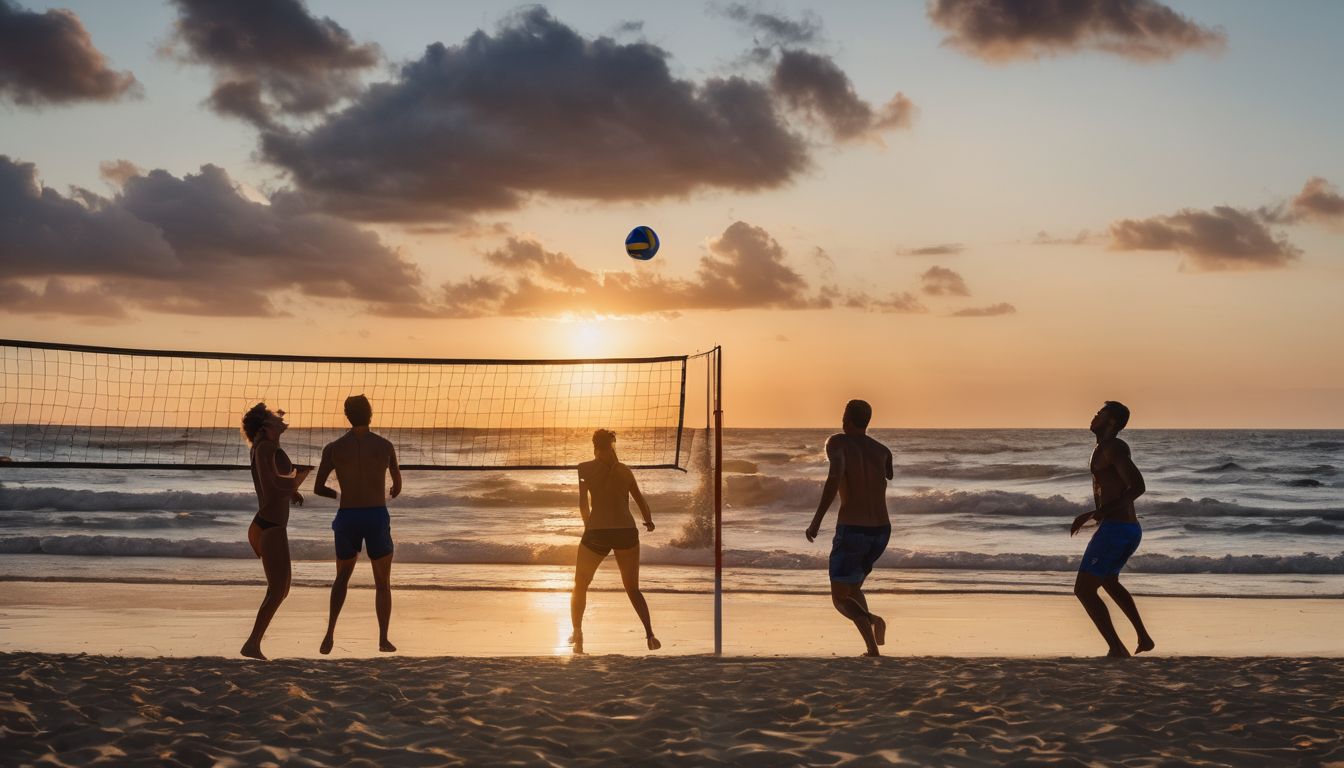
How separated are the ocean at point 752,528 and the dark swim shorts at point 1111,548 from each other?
642 cm

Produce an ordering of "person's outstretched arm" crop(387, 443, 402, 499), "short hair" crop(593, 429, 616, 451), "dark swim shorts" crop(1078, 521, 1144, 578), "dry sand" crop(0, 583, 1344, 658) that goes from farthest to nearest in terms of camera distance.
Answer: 1. "dry sand" crop(0, 583, 1344, 658)
2. "short hair" crop(593, 429, 616, 451)
3. "person's outstretched arm" crop(387, 443, 402, 499)
4. "dark swim shorts" crop(1078, 521, 1144, 578)

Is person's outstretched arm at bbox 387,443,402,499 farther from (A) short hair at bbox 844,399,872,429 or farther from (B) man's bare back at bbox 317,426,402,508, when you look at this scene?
(A) short hair at bbox 844,399,872,429

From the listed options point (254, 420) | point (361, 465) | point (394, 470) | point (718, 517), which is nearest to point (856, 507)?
point (718, 517)

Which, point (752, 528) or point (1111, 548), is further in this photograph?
point (752, 528)

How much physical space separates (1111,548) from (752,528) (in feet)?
64.1

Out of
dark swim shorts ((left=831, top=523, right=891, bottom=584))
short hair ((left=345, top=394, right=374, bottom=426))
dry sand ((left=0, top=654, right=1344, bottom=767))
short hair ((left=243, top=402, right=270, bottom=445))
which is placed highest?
short hair ((left=345, top=394, right=374, bottom=426))

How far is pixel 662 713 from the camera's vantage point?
5.98m

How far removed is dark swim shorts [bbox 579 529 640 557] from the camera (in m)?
8.52

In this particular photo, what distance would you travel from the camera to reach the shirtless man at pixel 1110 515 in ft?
25.4

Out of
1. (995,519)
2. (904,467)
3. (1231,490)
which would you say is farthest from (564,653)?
(904,467)

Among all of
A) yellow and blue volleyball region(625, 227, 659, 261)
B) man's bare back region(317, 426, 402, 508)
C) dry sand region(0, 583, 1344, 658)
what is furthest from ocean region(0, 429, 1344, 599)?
man's bare back region(317, 426, 402, 508)

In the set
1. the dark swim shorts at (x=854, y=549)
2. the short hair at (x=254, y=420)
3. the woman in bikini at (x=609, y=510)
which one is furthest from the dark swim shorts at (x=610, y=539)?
the short hair at (x=254, y=420)

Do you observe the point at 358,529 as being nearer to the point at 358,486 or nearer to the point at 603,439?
the point at 358,486

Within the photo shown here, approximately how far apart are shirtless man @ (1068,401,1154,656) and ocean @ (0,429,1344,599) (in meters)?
6.37
